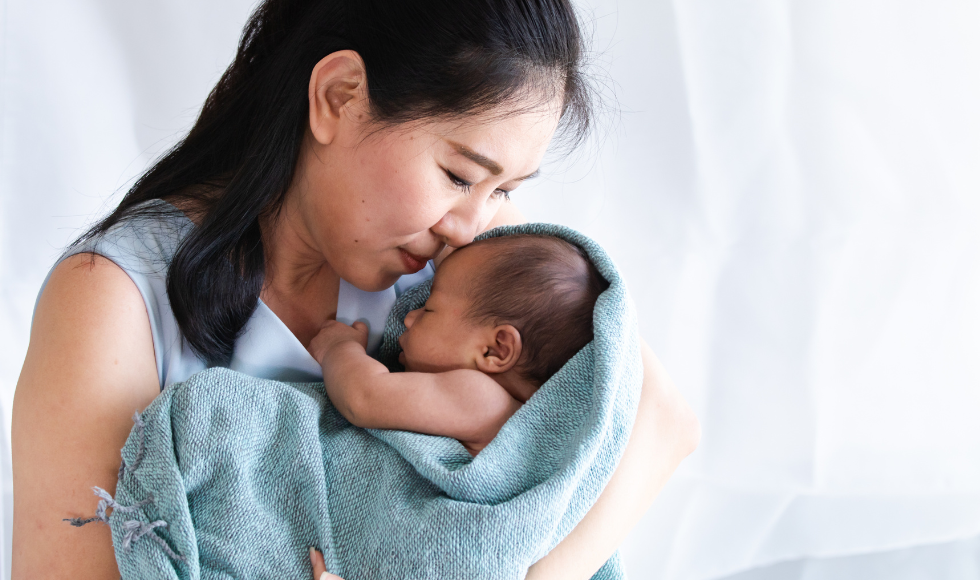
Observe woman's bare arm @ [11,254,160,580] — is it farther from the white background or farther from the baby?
the white background

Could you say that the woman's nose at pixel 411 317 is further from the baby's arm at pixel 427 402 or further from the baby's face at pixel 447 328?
the baby's arm at pixel 427 402

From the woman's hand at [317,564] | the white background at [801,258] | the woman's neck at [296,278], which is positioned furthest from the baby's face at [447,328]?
the white background at [801,258]

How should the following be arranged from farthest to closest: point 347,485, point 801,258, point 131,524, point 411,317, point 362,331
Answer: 1. point 801,258
2. point 362,331
3. point 411,317
4. point 347,485
5. point 131,524

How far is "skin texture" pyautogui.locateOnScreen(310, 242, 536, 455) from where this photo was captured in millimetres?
1096

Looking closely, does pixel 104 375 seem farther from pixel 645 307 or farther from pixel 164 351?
pixel 645 307

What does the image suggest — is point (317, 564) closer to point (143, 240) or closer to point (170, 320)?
point (170, 320)

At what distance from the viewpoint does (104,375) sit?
102cm

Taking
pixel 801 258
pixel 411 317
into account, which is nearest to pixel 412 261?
pixel 411 317

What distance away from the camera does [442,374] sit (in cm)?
114

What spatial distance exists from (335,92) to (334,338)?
1.39 ft

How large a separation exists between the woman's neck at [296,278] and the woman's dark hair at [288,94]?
5 cm

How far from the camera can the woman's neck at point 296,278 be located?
1331 mm

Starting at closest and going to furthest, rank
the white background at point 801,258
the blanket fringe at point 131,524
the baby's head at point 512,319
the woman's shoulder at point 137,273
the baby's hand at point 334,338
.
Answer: the blanket fringe at point 131,524
the woman's shoulder at point 137,273
the baby's head at point 512,319
the baby's hand at point 334,338
the white background at point 801,258

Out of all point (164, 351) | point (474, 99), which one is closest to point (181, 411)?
point (164, 351)
